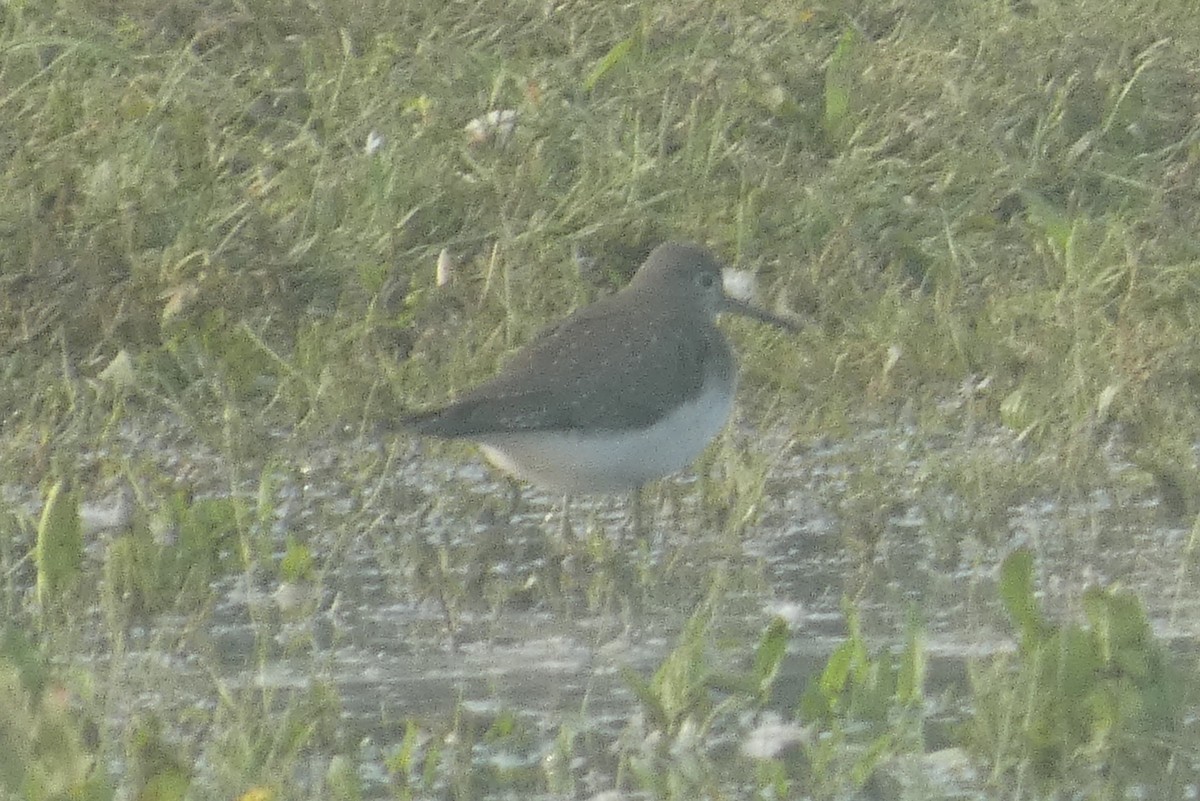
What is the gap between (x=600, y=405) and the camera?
5.86 metres

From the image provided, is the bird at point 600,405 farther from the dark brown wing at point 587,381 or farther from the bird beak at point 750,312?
the bird beak at point 750,312

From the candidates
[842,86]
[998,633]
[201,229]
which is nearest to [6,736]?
[998,633]

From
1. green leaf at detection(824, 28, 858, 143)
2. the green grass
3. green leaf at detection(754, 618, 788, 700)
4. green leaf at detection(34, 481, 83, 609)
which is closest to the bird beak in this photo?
the green grass

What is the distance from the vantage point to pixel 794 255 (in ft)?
24.0

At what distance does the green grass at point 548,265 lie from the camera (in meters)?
5.52

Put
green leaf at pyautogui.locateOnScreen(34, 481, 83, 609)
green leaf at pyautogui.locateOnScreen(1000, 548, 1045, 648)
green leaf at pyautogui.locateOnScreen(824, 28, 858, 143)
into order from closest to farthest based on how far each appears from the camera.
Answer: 1. green leaf at pyautogui.locateOnScreen(1000, 548, 1045, 648)
2. green leaf at pyautogui.locateOnScreen(34, 481, 83, 609)
3. green leaf at pyautogui.locateOnScreen(824, 28, 858, 143)

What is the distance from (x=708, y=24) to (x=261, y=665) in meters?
3.93

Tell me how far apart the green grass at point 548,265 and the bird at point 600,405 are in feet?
0.46

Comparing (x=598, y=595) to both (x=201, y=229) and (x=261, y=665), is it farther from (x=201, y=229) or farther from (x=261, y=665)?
(x=201, y=229)

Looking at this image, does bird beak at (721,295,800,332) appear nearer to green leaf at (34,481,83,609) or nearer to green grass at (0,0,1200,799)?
green grass at (0,0,1200,799)

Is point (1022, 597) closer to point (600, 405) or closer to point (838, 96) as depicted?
point (600, 405)

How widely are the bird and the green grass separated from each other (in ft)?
0.46

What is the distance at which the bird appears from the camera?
566cm

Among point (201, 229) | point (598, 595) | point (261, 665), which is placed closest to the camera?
point (261, 665)
